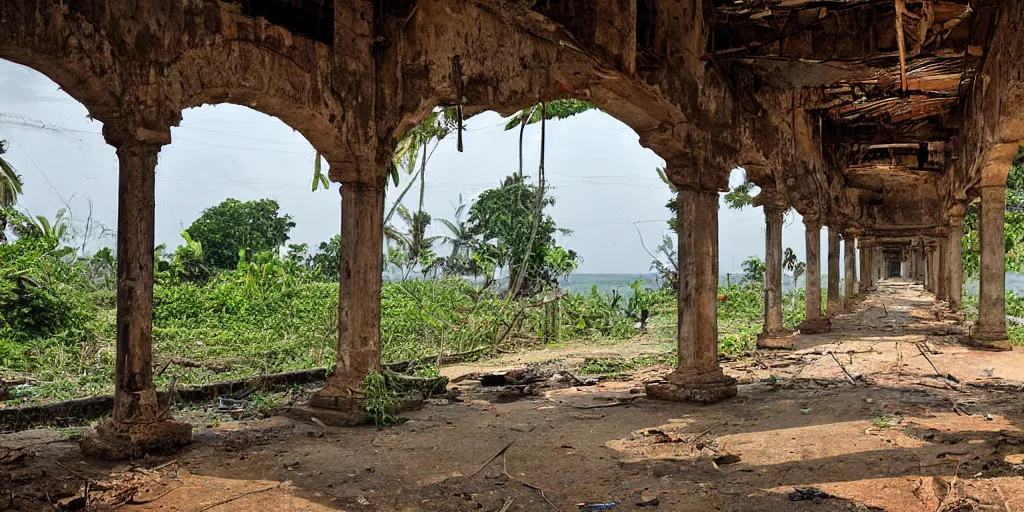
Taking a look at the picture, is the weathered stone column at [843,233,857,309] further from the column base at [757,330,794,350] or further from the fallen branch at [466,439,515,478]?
the fallen branch at [466,439,515,478]

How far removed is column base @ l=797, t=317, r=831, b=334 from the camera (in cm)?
1648

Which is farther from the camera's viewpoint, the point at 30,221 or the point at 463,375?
the point at 30,221

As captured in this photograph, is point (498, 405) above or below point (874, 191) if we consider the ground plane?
below

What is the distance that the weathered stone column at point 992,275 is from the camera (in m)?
12.1

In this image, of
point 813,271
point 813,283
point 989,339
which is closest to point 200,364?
point 989,339

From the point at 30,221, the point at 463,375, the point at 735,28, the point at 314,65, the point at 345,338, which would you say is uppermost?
the point at 735,28

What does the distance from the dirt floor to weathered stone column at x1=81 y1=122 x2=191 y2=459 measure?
0.30m

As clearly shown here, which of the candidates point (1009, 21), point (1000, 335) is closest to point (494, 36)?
point (1009, 21)

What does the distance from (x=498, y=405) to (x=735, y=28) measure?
534 cm

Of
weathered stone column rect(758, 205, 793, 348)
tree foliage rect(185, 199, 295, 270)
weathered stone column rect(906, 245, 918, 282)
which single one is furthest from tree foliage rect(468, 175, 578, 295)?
weathered stone column rect(906, 245, 918, 282)

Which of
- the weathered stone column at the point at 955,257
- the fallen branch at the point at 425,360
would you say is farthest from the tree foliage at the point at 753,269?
the fallen branch at the point at 425,360

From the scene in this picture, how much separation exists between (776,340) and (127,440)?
431 inches

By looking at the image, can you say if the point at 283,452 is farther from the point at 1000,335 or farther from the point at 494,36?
the point at 1000,335

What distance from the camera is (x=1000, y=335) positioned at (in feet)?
40.9
